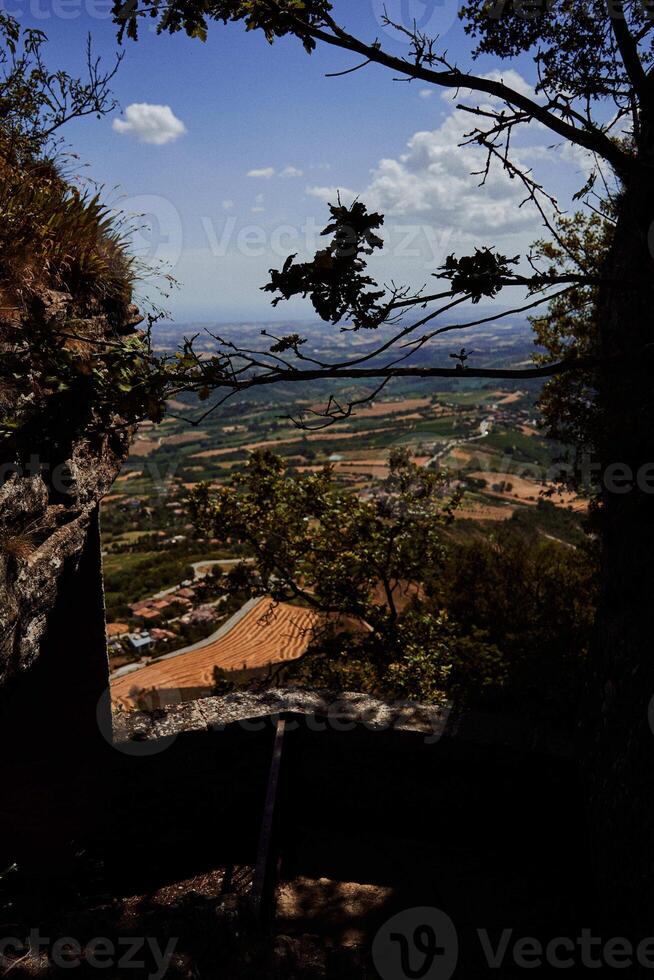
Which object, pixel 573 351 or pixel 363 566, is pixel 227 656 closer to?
pixel 363 566

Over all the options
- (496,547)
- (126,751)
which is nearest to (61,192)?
(126,751)

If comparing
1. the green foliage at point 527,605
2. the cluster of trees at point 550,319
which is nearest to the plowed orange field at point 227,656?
the green foliage at point 527,605

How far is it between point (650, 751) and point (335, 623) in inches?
246

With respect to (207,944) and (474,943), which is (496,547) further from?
(207,944)

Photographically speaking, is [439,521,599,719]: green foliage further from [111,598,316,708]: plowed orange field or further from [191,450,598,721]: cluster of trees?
[111,598,316,708]: plowed orange field

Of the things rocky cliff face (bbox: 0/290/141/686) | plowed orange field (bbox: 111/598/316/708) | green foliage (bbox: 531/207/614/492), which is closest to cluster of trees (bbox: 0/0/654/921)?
rocky cliff face (bbox: 0/290/141/686)

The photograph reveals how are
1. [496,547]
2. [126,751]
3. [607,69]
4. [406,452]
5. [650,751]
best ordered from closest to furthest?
[650,751]
[126,751]
[607,69]
[406,452]
[496,547]

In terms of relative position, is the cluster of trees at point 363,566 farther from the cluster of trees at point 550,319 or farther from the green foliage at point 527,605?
the cluster of trees at point 550,319

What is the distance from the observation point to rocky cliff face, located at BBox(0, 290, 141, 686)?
2.11 meters

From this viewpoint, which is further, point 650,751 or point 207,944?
point 650,751

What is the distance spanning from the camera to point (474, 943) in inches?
94.9

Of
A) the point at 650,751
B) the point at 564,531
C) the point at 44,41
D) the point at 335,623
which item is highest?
the point at 44,41

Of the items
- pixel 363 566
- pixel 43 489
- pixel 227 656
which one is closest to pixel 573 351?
pixel 363 566

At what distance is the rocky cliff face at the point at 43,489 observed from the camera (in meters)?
2.11
